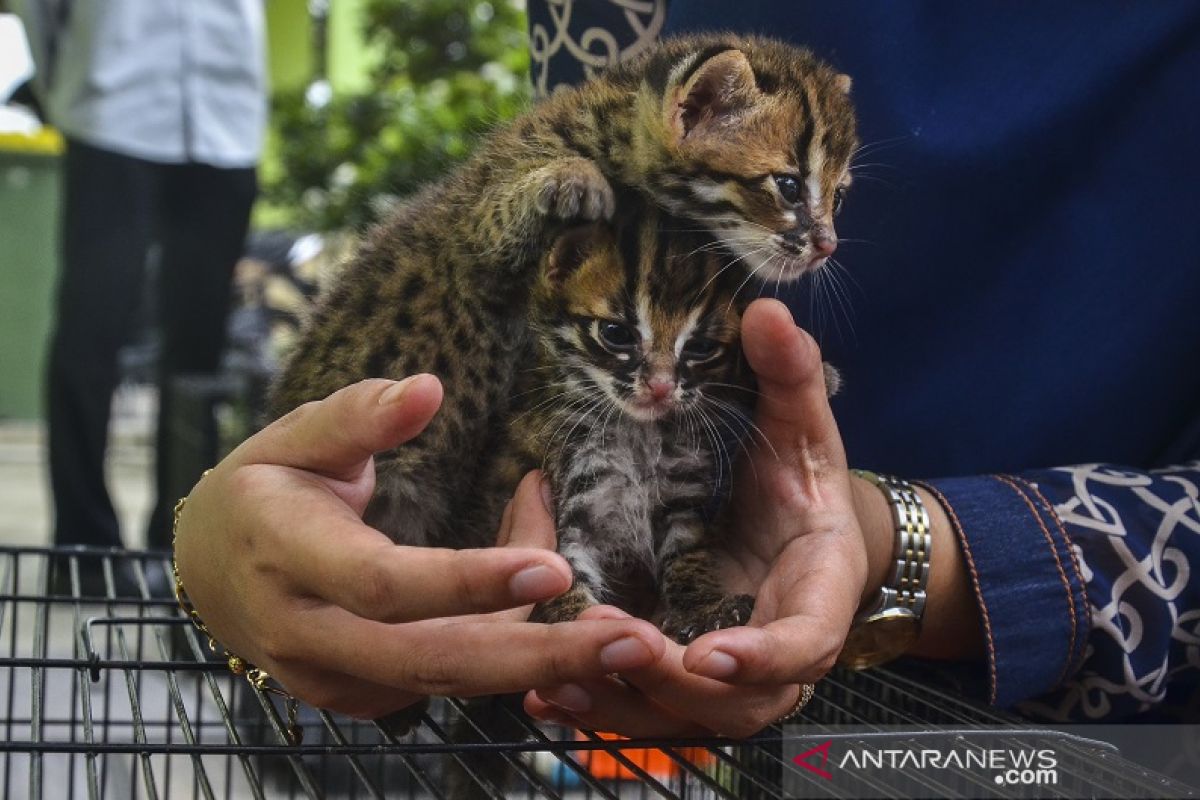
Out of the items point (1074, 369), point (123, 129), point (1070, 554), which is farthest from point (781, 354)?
point (123, 129)

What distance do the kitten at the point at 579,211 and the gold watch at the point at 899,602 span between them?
0.35 meters

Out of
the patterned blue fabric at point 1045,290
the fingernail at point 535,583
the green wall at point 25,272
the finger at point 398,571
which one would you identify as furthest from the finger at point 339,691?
the green wall at point 25,272

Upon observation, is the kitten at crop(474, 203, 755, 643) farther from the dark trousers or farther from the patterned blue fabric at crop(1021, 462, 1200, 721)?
the dark trousers

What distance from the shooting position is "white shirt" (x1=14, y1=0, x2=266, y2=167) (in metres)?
3.35

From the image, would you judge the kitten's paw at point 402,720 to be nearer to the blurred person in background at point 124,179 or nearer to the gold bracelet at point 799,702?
the gold bracelet at point 799,702

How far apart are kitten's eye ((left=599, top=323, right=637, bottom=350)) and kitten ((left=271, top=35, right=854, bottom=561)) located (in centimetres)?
8

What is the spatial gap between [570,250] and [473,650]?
306 millimetres

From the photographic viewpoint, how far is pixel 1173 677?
1.43m

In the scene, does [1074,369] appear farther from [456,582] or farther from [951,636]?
[456,582]

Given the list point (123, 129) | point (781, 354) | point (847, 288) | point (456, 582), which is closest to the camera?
point (456, 582)

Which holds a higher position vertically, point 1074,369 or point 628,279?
point 628,279

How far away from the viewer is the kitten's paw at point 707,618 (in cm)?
102

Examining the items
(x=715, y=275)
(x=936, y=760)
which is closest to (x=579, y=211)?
(x=715, y=275)

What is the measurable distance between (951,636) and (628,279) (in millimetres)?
601
